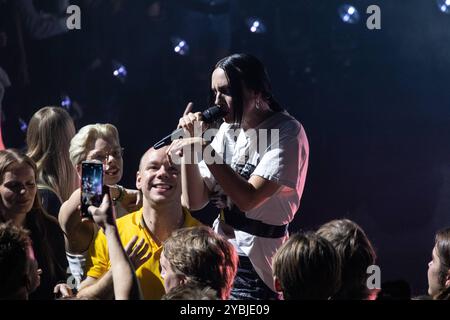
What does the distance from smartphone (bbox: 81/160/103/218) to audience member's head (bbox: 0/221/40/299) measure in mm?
337

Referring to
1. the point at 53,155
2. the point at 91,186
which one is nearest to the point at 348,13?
the point at 53,155

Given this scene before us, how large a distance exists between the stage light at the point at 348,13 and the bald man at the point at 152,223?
1.73m

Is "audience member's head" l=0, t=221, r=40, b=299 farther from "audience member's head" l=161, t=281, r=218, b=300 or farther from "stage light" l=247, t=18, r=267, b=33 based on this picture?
"stage light" l=247, t=18, r=267, b=33

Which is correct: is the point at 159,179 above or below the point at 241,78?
below

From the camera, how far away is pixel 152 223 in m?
3.48

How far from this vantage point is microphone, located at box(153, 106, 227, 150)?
11.0 feet

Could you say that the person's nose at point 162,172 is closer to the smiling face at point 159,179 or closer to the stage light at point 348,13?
the smiling face at point 159,179

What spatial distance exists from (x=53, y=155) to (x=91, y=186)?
1260 millimetres

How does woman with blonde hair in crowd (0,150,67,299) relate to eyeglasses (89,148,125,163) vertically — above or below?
below

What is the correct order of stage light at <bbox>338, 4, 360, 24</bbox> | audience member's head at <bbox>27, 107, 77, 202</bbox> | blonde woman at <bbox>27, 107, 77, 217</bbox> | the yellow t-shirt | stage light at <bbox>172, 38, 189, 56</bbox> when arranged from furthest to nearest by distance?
stage light at <bbox>172, 38, 189, 56</bbox> < stage light at <bbox>338, 4, 360, 24</bbox> < audience member's head at <bbox>27, 107, 77, 202</bbox> < blonde woman at <bbox>27, 107, 77, 217</bbox> < the yellow t-shirt

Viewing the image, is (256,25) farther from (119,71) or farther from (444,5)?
(444,5)

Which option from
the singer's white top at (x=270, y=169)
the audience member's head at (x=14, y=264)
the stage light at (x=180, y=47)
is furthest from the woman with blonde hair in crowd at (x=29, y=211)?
the stage light at (x=180, y=47)

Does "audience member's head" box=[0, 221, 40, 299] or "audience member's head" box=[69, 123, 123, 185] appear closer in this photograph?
"audience member's head" box=[0, 221, 40, 299]

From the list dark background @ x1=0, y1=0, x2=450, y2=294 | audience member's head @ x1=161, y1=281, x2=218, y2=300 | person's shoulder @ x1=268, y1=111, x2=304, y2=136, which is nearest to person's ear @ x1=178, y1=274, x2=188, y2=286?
audience member's head @ x1=161, y1=281, x2=218, y2=300
